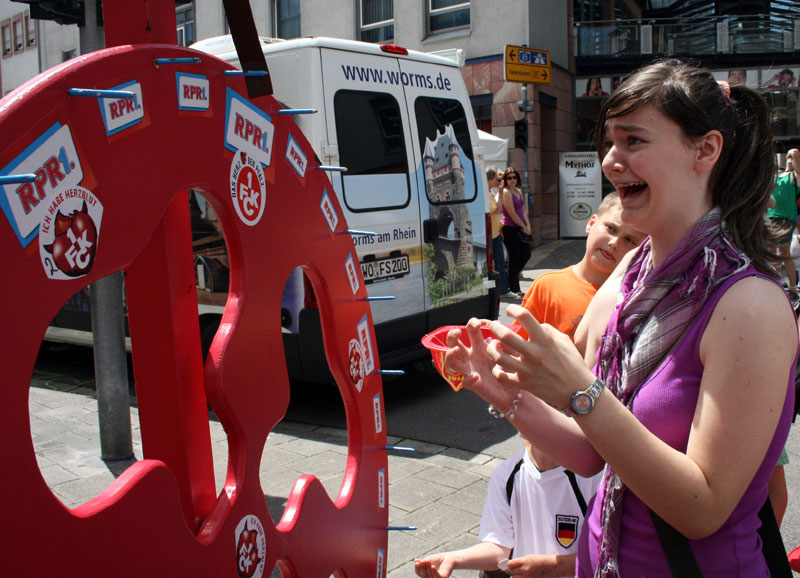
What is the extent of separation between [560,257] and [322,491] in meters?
14.3

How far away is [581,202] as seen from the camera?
17219mm

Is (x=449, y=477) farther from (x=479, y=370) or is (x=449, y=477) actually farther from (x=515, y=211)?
(x=515, y=211)

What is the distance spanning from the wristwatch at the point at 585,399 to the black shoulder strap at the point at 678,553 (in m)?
0.29

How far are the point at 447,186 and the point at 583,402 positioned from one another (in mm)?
4745

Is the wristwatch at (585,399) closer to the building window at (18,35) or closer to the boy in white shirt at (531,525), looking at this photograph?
the boy in white shirt at (531,525)

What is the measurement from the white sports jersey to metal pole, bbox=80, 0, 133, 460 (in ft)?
9.09

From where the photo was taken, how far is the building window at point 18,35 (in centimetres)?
2570

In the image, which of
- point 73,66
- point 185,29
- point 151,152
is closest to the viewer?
point 73,66

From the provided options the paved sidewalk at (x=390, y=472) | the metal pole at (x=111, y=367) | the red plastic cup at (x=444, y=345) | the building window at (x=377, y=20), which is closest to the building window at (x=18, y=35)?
the building window at (x=377, y=20)

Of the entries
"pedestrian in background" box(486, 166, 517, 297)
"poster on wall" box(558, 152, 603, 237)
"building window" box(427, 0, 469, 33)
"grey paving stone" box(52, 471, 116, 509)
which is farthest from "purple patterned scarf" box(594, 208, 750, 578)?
"building window" box(427, 0, 469, 33)

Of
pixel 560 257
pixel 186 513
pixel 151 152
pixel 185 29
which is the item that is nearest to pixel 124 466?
pixel 186 513

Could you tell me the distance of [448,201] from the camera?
591 centimetres

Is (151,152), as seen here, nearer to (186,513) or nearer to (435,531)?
(186,513)

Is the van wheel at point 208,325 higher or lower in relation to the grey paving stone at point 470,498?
higher
